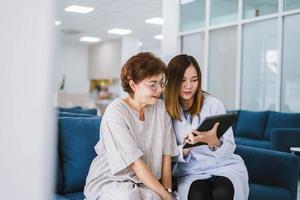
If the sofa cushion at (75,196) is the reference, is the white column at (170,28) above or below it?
above

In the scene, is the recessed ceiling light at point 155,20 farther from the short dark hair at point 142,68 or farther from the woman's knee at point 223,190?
the woman's knee at point 223,190

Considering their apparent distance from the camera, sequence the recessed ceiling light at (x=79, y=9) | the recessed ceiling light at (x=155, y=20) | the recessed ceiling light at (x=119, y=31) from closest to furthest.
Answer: the recessed ceiling light at (x=79, y=9), the recessed ceiling light at (x=155, y=20), the recessed ceiling light at (x=119, y=31)

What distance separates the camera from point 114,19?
28.0 feet

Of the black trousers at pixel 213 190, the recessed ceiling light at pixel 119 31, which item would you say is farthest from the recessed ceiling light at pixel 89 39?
the black trousers at pixel 213 190

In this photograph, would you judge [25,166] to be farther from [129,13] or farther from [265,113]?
[129,13]

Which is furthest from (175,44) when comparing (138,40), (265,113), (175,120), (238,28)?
(175,120)

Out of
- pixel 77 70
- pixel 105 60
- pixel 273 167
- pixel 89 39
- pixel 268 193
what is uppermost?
pixel 89 39

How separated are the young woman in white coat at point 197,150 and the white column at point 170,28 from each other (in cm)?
509

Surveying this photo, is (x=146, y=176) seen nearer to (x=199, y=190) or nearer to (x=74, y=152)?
(x=199, y=190)

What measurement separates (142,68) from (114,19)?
7.26m

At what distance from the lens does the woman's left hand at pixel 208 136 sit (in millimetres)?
1615

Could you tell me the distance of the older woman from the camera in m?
1.50

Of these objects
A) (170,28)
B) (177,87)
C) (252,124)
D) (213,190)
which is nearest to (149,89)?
(177,87)

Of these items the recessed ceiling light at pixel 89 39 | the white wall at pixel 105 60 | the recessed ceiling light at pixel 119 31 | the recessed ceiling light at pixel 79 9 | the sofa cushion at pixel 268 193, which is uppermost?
the recessed ceiling light at pixel 79 9
